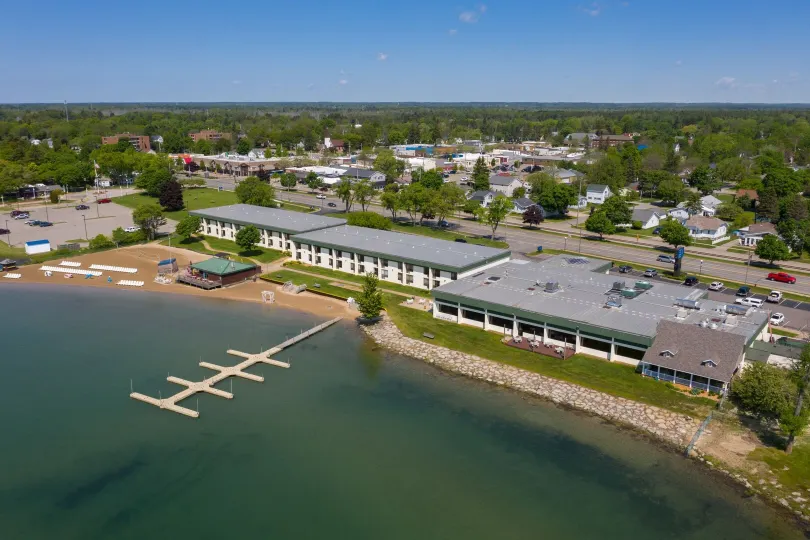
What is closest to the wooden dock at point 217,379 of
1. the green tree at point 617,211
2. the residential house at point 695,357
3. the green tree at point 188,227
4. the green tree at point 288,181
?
the residential house at point 695,357

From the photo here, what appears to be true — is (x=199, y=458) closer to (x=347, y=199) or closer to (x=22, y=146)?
(x=347, y=199)

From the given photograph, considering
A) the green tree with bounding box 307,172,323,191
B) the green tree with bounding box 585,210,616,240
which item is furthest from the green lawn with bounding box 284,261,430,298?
the green tree with bounding box 307,172,323,191

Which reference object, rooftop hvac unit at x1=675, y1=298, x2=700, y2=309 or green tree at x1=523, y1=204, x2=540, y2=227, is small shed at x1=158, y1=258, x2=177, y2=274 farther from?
rooftop hvac unit at x1=675, y1=298, x2=700, y2=309

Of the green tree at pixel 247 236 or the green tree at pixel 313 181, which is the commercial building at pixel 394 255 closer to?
the green tree at pixel 247 236

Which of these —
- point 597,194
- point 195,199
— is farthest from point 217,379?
point 597,194

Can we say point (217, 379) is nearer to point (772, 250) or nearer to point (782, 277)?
point (782, 277)

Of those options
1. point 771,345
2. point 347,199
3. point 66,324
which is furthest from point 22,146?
point 771,345
